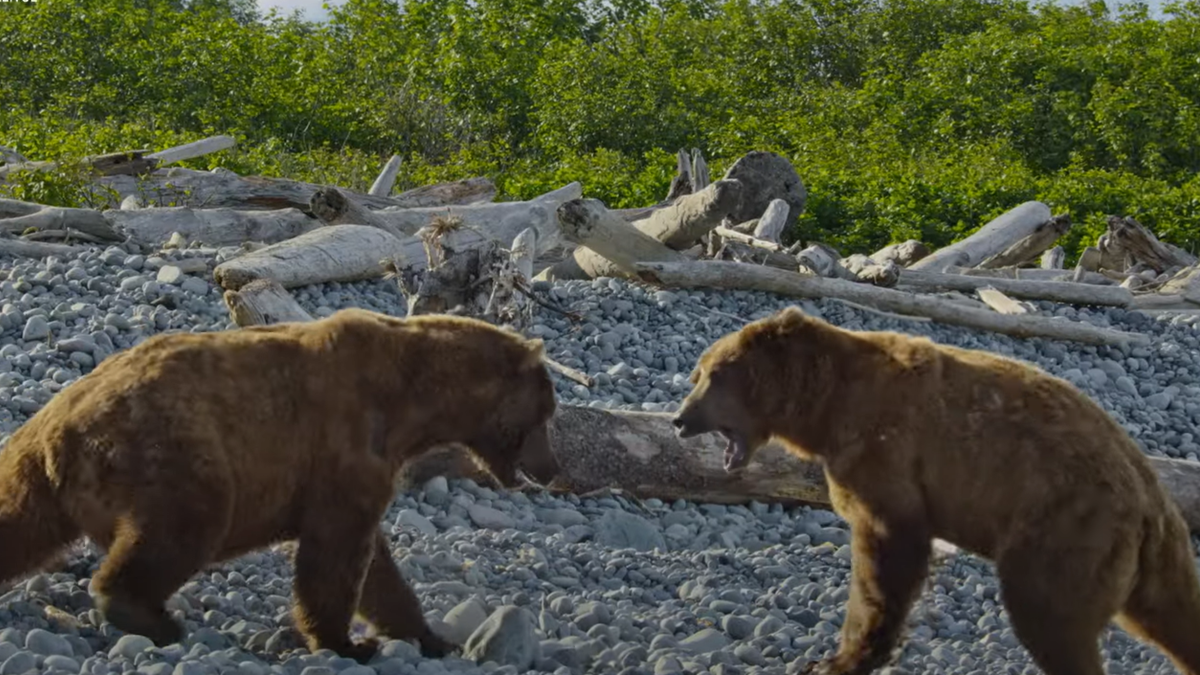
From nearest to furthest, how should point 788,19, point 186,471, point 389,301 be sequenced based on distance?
point 186,471, point 389,301, point 788,19

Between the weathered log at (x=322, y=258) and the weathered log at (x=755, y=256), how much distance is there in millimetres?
2816

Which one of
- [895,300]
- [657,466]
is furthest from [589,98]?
[657,466]

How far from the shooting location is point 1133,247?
16000 millimetres

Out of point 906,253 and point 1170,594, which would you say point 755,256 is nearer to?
point 906,253

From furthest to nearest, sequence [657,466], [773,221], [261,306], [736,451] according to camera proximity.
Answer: [773,221] → [261,306] → [657,466] → [736,451]

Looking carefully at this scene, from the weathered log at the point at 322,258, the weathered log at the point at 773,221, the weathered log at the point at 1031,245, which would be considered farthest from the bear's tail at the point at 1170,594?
the weathered log at the point at 1031,245

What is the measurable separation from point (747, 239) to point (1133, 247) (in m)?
5.03

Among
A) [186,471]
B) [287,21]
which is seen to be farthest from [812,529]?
[287,21]

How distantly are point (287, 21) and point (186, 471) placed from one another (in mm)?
32070

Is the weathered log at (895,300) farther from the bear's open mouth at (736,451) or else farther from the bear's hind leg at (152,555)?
the bear's hind leg at (152,555)

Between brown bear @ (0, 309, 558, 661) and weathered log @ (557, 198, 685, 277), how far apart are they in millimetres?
5801

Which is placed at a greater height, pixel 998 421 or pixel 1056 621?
pixel 998 421

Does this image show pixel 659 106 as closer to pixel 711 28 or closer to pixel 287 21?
pixel 711 28

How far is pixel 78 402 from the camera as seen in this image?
4758 mm
